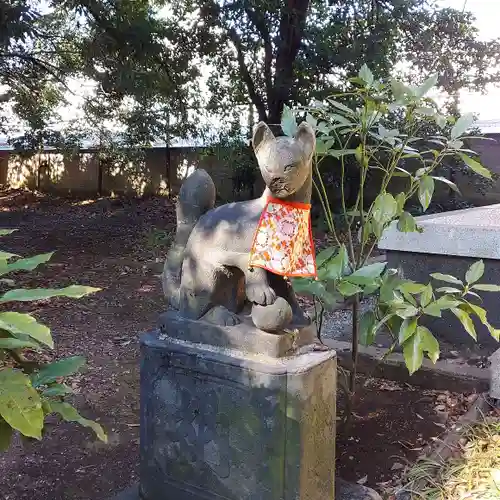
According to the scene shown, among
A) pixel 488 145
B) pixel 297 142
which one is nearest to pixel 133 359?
pixel 297 142

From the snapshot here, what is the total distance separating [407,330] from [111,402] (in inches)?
83.1

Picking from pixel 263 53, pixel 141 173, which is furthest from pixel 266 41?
pixel 141 173

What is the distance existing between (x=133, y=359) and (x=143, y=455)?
2.09 meters

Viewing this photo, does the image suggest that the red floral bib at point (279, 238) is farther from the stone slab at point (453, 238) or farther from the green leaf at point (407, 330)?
the stone slab at point (453, 238)

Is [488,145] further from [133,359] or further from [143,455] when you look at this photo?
[143,455]

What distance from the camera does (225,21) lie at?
820 centimetres

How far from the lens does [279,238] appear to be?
1.99 meters

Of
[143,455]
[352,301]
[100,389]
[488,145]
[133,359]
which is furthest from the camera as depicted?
[488,145]

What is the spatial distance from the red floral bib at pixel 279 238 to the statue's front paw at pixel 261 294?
0.07m

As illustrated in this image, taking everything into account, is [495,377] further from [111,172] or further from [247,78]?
[111,172]

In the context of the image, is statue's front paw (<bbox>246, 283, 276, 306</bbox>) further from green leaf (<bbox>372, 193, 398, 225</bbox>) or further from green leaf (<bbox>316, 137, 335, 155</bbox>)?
green leaf (<bbox>316, 137, 335, 155</bbox>)

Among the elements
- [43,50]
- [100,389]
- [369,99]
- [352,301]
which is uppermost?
[43,50]

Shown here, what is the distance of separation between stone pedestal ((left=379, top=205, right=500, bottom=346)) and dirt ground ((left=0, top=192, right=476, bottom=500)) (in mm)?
824

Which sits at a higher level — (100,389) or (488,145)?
(488,145)
